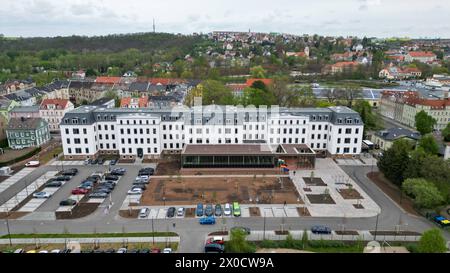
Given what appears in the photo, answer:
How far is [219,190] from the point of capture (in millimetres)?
26562

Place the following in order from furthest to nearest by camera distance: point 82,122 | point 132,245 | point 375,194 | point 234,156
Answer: point 82,122
point 234,156
point 375,194
point 132,245

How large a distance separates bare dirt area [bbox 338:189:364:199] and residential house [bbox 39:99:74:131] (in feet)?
119

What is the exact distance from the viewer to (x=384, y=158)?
92.5 ft

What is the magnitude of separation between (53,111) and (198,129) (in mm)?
22185

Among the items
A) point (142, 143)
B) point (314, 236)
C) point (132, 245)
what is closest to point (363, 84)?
point (142, 143)

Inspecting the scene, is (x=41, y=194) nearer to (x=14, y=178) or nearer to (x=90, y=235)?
(x=14, y=178)

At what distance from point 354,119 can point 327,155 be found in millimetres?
4691

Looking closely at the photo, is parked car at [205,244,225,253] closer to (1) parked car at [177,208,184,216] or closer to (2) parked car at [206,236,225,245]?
(2) parked car at [206,236,225,245]

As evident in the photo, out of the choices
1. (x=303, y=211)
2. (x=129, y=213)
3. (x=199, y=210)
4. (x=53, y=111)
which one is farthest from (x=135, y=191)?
(x=53, y=111)

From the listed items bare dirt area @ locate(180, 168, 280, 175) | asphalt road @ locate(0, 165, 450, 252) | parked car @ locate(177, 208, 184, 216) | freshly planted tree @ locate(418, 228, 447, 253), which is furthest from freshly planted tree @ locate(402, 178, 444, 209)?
parked car @ locate(177, 208, 184, 216)

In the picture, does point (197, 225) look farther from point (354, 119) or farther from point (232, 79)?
point (232, 79)

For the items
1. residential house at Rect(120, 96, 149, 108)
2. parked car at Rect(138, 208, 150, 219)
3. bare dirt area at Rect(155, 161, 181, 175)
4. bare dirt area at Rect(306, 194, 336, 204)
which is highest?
residential house at Rect(120, 96, 149, 108)

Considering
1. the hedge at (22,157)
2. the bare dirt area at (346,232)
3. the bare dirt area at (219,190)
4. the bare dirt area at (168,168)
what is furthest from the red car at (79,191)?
the bare dirt area at (346,232)

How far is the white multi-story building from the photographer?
3362 centimetres
